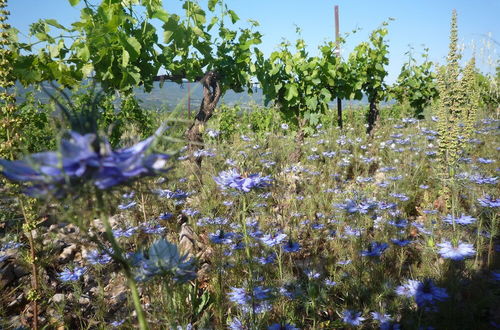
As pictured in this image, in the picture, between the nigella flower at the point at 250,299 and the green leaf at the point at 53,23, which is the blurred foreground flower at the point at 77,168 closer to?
the nigella flower at the point at 250,299

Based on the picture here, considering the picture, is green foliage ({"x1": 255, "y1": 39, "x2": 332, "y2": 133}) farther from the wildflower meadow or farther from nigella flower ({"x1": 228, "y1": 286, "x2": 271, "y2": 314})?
nigella flower ({"x1": 228, "y1": 286, "x2": 271, "y2": 314})

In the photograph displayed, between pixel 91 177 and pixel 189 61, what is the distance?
4487mm

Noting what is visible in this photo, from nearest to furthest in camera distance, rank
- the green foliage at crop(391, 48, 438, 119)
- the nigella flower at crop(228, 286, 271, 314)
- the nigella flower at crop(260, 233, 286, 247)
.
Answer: the nigella flower at crop(228, 286, 271, 314) → the nigella flower at crop(260, 233, 286, 247) → the green foliage at crop(391, 48, 438, 119)

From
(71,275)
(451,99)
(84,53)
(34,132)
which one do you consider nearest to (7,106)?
(71,275)

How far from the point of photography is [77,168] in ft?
2.34

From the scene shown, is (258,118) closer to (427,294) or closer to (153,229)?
(153,229)

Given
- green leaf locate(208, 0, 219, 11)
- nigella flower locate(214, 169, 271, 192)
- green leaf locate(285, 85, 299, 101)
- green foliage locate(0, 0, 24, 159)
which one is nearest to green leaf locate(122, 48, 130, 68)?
green leaf locate(208, 0, 219, 11)

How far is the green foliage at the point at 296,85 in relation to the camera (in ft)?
20.1

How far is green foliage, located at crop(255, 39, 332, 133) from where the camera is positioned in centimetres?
612

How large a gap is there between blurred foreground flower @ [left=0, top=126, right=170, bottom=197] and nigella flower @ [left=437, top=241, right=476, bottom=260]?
6.42 ft

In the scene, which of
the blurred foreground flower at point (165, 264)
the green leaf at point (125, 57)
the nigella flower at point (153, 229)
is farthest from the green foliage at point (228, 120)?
the blurred foreground flower at point (165, 264)

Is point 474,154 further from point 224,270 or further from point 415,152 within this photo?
point 224,270

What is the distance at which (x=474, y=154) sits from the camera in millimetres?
5543

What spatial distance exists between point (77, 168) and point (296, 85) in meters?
5.86
